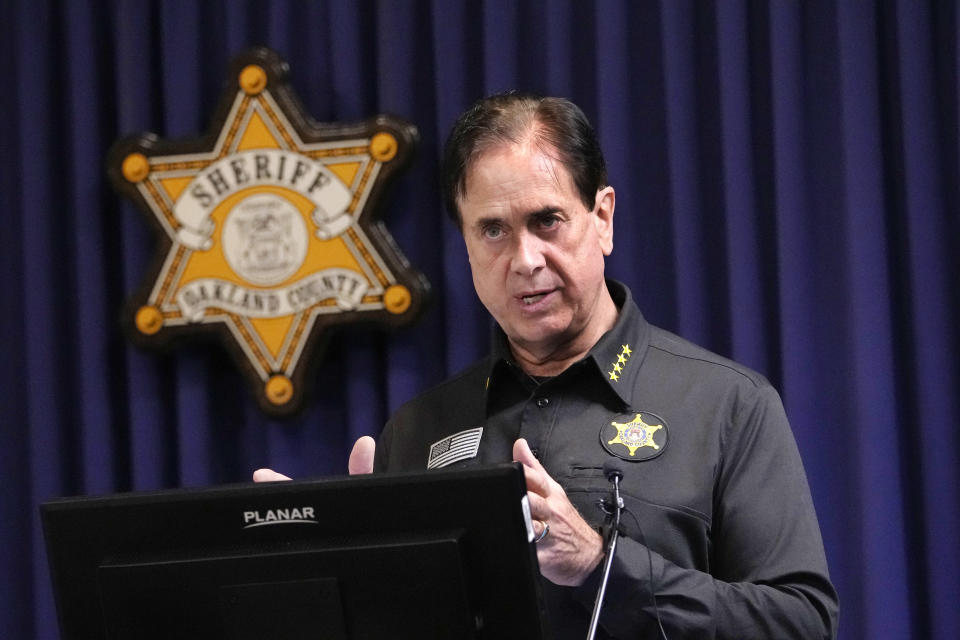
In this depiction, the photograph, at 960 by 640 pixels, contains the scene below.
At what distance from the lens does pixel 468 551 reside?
116 cm

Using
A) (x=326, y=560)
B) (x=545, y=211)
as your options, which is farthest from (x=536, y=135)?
(x=326, y=560)

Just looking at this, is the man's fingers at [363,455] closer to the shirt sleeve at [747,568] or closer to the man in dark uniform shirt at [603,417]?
the man in dark uniform shirt at [603,417]

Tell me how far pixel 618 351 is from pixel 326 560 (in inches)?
31.2

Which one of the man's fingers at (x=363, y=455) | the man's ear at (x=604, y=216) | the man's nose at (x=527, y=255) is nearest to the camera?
the man's fingers at (x=363, y=455)

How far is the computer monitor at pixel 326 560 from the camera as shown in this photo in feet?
3.76

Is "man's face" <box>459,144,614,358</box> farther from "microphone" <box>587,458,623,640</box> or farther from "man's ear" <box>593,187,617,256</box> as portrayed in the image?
"microphone" <box>587,458,623,640</box>

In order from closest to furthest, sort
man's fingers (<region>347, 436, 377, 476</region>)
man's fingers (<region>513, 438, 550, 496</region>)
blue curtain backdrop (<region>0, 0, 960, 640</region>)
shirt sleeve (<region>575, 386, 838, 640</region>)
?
man's fingers (<region>513, 438, 550, 496</region>)
shirt sleeve (<region>575, 386, 838, 640</region>)
man's fingers (<region>347, 436, 377, 476</region>)
blue curtain backdrop (<region>0, 0, 960, 640</region>)

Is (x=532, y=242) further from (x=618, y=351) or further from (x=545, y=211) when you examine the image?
(x=618, y=351)

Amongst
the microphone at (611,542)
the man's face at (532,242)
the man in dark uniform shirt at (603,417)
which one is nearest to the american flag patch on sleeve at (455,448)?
the man in dark uniform shirt at (603,417)

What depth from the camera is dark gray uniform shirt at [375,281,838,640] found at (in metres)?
1.52

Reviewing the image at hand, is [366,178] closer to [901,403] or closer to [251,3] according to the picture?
[251,3]

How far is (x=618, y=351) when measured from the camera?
184 centimetres

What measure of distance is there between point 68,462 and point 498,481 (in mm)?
1983

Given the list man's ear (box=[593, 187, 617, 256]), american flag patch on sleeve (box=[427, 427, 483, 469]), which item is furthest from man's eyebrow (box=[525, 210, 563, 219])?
american flag patch on sleeve (box=[427, 427, 483, 469])
